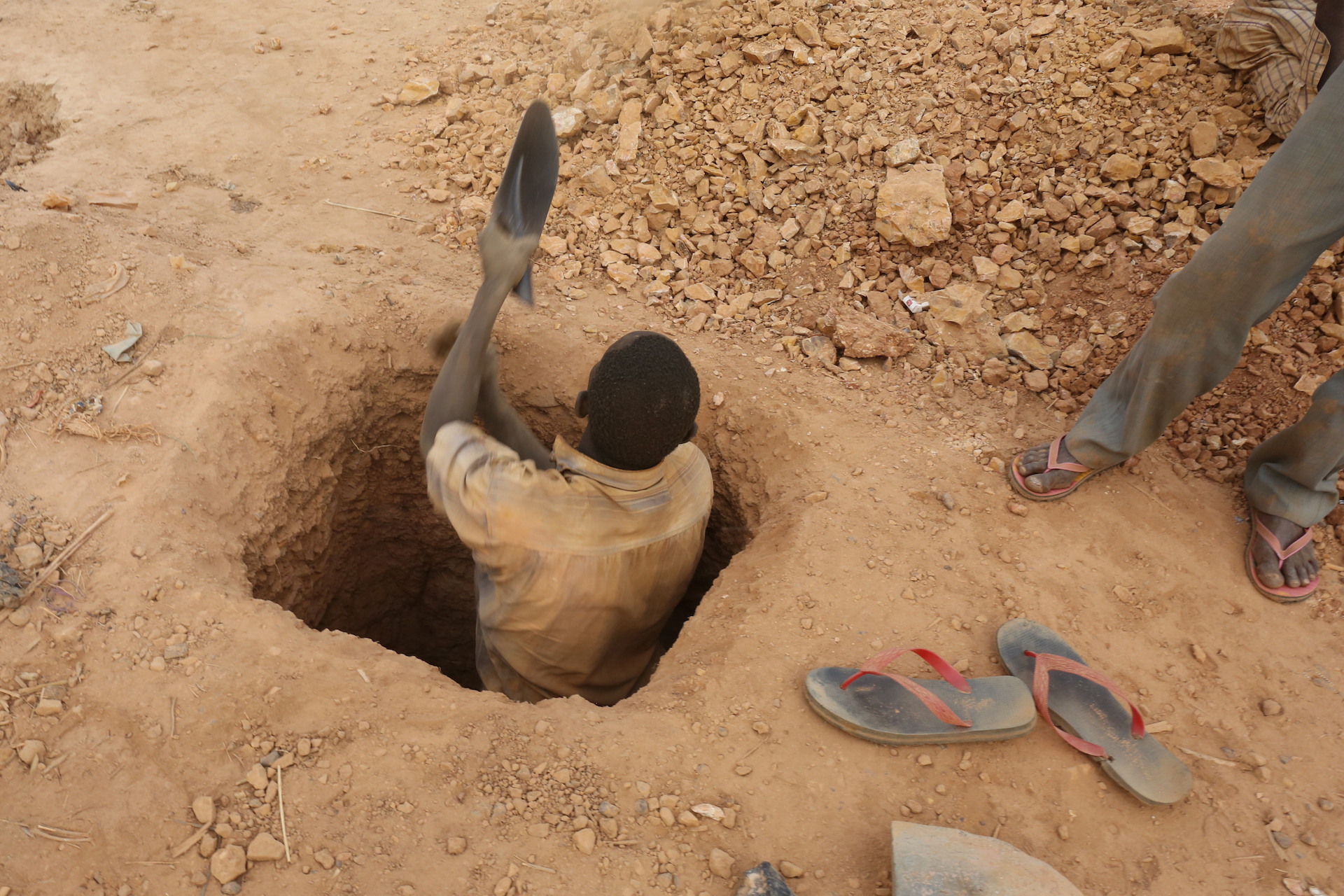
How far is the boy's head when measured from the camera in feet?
6.13

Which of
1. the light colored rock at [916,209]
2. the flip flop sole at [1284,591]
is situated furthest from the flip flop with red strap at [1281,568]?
the light colored rock at [916,209]

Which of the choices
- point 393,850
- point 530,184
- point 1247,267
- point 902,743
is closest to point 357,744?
point 393,850

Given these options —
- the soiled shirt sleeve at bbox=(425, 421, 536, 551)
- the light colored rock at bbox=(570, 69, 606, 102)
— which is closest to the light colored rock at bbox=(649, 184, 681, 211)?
the light colored rock at bbox=(570, 69, 606, 102)

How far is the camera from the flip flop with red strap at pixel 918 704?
201 centimetres

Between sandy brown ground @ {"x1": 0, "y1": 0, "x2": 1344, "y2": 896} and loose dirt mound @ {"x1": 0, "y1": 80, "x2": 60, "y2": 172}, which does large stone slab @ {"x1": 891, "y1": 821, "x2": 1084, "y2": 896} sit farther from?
loose dirt mound @ {"x1": 0, "y1": 80, "x2": 60, "y2": 172}

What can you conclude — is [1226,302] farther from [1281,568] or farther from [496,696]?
[496,696]

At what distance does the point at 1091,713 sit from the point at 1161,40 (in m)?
2.77

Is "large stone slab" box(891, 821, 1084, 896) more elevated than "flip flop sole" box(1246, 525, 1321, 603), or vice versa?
"flip flop sole" box(1246, 525, 1321, 603)

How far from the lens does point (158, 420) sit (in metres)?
2.64

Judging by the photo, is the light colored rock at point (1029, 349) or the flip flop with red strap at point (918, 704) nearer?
the flip flop with red strap at point (918, 704)

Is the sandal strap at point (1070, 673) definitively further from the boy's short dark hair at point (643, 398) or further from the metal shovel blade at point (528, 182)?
the metal shovel blade at point (528, 182)

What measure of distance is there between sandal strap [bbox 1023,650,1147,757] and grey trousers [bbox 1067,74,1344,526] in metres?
0.77

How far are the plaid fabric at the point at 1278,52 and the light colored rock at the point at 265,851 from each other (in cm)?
396

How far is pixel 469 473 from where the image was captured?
6.55 ft
